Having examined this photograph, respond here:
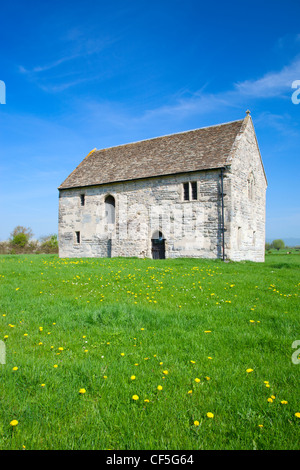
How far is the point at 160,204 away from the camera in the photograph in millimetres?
22109

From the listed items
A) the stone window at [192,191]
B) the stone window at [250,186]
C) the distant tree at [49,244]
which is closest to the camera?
the stone window at [192,191]

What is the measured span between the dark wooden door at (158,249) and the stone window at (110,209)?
14.9 ft

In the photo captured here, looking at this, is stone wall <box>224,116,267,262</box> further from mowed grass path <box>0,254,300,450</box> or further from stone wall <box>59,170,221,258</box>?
mowed grass path <box>0,254,300,450</box>

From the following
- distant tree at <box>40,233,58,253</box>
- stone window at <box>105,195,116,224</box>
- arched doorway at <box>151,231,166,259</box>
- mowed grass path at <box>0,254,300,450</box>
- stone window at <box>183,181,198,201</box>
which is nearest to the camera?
mowed grass path at <box>0,254,300,450</box>

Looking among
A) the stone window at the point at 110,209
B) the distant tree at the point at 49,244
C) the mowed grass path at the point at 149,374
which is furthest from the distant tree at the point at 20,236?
the mowed grass path at the point at 149,374

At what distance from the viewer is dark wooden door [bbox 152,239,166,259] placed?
73.2 feet

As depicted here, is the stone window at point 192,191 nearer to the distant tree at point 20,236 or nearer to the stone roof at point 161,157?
the stone roof at point 161,157

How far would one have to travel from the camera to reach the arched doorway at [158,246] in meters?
22.2

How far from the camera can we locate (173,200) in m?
21.6

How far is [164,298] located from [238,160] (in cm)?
1595

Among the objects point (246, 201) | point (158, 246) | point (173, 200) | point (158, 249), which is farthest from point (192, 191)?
point (158, 249)

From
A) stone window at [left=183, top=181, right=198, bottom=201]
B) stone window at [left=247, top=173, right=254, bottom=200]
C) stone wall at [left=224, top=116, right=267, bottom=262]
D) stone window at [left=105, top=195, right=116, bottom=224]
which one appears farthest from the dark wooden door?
stone window at [left=247, top=173, right=254, bottom=200]

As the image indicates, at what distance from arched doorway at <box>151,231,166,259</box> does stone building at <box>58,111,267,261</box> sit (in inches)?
2.9
